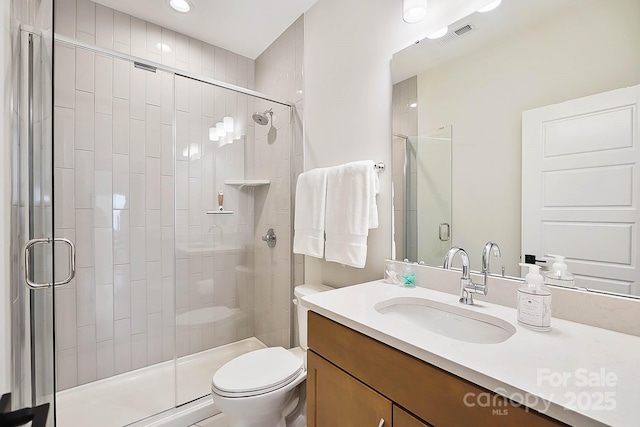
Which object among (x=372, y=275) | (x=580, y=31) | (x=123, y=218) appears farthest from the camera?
(x=123, y=218)

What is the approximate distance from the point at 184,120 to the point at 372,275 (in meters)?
1.56

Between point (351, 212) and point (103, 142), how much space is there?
1.66 metres

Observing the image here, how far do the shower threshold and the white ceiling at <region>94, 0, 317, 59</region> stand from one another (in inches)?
91.3

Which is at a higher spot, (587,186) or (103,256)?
(587,186)

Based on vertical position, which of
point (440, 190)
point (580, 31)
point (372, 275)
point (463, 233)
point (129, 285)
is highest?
point (580, 31)

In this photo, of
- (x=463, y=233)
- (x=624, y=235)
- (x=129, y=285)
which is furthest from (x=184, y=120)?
(x=624, y=235)

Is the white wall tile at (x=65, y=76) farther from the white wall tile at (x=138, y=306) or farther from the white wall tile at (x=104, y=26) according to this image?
the white wall tile at (x=138, y=306)

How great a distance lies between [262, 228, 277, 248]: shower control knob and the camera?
2.11 m

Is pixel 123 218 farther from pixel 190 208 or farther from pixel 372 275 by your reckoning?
pixel 372 275

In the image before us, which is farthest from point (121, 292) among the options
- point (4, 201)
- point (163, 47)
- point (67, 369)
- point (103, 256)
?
point (163, 47)

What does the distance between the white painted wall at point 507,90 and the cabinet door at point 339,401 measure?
2.06ft

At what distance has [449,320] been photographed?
966 millimetres

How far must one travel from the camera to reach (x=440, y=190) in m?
1.19

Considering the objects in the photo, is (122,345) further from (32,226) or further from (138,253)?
(32,226)
